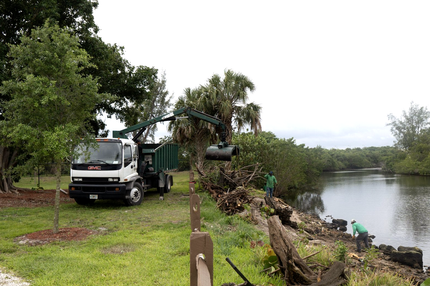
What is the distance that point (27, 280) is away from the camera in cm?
486

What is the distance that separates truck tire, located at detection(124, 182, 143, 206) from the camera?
40.7 ft

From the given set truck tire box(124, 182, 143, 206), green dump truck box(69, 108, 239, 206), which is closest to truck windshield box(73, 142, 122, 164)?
green dump truck box(69, 108, 239, 206)

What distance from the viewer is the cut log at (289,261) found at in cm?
461

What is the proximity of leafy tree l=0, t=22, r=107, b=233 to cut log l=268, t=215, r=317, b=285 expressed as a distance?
18.2 feet

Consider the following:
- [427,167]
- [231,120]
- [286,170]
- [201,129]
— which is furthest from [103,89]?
[427,167]

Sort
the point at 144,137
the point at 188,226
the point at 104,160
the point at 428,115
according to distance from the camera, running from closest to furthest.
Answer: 1. the point at 188,226
2. the point at 104,160
3. the point at 144,137
4. the point at 428,115

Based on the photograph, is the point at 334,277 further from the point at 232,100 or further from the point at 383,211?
the point at 383,211

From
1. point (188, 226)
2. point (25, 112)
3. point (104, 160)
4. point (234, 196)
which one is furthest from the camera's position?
point (234, 196)

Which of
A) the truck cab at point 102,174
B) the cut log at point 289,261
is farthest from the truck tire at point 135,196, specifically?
the cut log at point 289,261

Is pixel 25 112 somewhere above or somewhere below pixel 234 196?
above

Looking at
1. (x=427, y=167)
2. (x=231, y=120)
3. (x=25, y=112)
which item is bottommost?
(x=427, y=167)

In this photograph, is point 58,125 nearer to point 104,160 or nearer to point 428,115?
point 104,160

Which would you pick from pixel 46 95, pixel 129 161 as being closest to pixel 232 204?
pixel 129 161

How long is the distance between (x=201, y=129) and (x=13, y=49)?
14837mm
